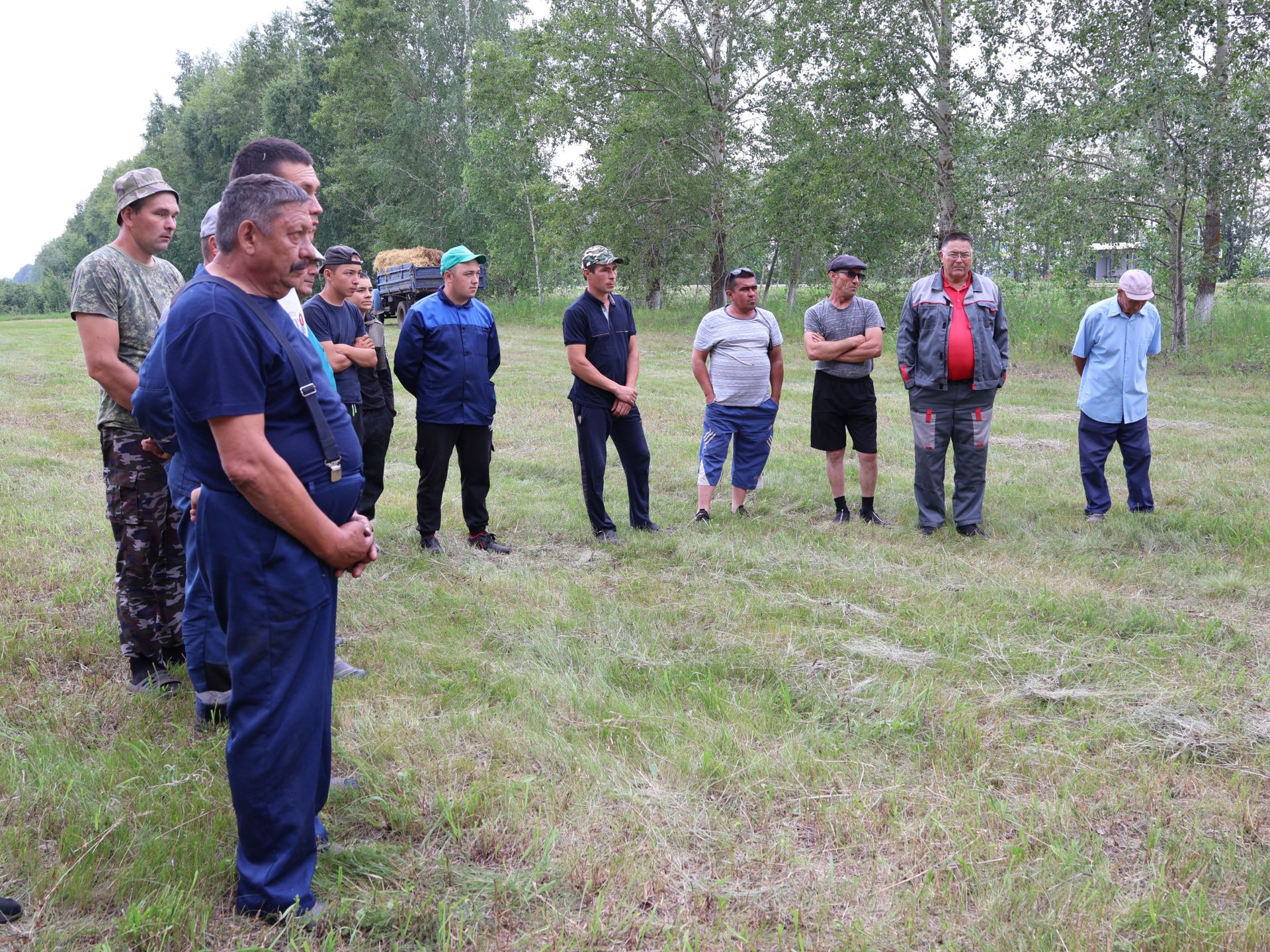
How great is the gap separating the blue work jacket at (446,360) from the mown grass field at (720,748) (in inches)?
36.1

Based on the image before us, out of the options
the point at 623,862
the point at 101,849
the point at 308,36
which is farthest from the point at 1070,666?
the point at 308,36

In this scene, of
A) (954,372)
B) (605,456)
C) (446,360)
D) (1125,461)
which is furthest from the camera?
(1125,461)

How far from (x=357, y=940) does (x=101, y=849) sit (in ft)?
2.99

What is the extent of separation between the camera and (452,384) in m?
6.26

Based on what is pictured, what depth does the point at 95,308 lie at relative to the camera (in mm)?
3693

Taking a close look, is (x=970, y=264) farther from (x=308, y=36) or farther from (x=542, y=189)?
(x=308, y=36)

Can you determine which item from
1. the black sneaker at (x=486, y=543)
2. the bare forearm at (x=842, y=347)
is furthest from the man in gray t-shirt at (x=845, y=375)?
the black sneaker at (x=486, y=543)

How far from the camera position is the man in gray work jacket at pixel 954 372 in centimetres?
666

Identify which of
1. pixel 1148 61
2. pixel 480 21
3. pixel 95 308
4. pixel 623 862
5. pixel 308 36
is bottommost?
pixel 623 862

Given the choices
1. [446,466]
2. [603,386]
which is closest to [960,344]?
[603,386]

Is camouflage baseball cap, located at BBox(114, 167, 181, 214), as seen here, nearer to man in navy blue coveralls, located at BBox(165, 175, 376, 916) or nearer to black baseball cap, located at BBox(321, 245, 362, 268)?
man in navy blue coveralls, located at BBox(165, 175, 376, 916)

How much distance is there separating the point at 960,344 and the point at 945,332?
0.45 feet

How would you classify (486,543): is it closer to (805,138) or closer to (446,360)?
(446,360)

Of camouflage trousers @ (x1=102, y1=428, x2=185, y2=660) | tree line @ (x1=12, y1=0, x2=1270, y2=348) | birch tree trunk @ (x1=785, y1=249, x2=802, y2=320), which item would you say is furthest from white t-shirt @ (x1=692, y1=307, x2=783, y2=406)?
birch tree trunk @ (x1=785, y1=249, x2=802, y2=320)
